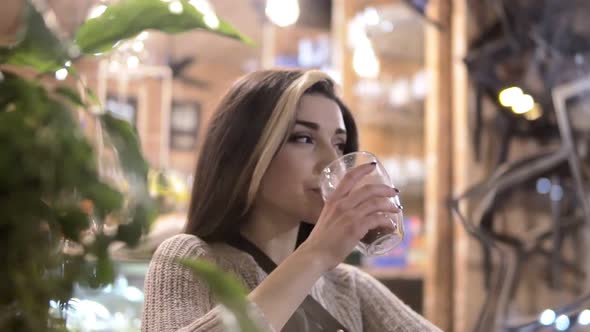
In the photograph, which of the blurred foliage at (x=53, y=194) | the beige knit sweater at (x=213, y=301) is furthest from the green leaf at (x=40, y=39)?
the beige knit sweater at (x=213, y=301)

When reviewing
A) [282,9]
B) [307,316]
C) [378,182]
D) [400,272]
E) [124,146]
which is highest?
[282,9]

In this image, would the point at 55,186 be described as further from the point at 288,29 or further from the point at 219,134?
the point at 288,29

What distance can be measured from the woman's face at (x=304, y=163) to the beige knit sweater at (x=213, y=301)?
0.11m

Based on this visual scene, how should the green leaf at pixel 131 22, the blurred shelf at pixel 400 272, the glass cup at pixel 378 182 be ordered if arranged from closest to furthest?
1. the green leaf at pixel 131 22
2. the glass cup at pixel 378 182
3. the blurred shelf at pixel 400 272

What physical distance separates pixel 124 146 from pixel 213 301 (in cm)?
57

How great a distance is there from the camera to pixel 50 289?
38 centimetres

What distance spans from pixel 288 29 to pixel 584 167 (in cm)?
296

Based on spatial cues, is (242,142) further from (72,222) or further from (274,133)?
(72,222)

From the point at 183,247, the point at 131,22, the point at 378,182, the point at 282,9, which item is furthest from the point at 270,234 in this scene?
the point at 282,9

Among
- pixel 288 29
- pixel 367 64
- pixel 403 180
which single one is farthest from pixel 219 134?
pixel 288 29

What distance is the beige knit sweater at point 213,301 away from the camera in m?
0.89

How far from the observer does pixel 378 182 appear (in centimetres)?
88

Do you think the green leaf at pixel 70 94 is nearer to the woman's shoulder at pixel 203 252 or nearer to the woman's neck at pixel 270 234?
the woman's shoulder at pixel 203 252

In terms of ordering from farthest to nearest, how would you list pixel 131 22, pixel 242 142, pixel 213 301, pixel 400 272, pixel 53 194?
pixel 400 272 → pixel 242 142 → pixel 213 301 → pixel 131 22 → pixel 53 194
